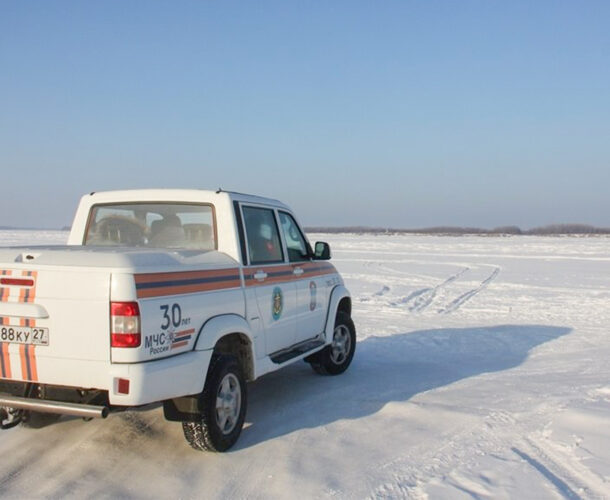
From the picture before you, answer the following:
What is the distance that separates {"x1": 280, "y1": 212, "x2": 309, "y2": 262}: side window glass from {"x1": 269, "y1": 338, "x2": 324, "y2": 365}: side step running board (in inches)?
34.1

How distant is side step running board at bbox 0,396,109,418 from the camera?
4059mm

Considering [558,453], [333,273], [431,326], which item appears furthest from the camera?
[431,326]

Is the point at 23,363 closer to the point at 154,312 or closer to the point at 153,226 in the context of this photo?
the point at 154,312

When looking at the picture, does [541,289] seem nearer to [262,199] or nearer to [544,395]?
[544,395]

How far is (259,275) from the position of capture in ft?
17.8

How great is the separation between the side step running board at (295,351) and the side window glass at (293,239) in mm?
867

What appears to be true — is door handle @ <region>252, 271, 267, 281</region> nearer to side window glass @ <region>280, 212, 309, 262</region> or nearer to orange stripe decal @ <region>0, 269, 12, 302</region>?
side window glass @ <region>280, 212, 309, 262</region>

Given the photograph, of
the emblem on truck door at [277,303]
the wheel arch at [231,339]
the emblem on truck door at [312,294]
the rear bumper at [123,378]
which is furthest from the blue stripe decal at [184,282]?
the emblem on truck door at [312,294]

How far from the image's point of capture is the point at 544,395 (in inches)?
250

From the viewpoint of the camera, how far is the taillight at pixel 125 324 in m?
3.93

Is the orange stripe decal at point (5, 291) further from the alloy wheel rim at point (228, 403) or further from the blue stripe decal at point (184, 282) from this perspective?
the alloy wheel rim at point (228, 403)

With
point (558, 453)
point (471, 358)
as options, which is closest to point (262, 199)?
point (558, 453)

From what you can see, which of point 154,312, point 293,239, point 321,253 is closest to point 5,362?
point 154,312

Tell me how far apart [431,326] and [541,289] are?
23.3 feet
